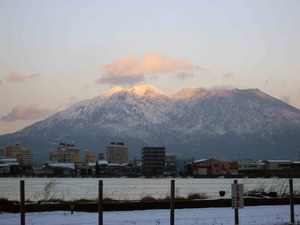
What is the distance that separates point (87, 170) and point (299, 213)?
177287 mm

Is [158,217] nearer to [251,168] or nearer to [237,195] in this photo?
[237,195]

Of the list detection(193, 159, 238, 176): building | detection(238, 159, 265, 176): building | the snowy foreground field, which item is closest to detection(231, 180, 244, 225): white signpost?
the snowy foreground field

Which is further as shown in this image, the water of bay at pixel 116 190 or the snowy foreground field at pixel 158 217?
the water of bay at pixel 116 190

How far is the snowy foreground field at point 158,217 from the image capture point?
1719 cm

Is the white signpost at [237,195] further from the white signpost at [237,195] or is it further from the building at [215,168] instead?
the building at [215,168]

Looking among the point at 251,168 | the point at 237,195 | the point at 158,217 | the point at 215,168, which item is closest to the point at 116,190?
the point at 158,217

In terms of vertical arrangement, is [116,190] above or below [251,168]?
below

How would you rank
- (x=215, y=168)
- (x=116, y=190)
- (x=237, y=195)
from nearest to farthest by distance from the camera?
(x=237, y=195) → (x=116, y=190) → (x=215, y=168)

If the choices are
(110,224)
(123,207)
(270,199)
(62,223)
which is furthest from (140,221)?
(270,199)

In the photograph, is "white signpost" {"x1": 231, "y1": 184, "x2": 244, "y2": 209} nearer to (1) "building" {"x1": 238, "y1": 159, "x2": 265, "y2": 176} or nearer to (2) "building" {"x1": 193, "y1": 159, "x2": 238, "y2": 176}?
(2) "building" {"x1": 193, "y1": 159, "x2": 238, "y2": 176}

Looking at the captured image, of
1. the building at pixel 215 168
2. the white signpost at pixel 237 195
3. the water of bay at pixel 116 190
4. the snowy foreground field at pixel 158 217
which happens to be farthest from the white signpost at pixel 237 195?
the building at pixel 215 168

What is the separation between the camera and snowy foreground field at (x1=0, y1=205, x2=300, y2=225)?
1719cm

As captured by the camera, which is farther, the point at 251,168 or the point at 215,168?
the point at 251,168

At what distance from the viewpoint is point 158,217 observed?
19.1 meters
